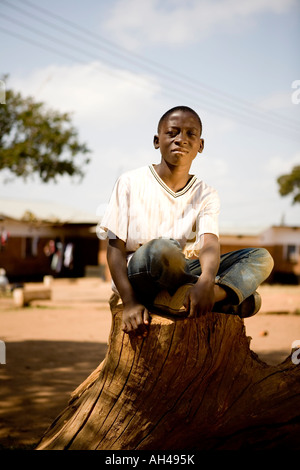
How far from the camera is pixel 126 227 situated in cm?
220

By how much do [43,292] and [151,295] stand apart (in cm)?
1116

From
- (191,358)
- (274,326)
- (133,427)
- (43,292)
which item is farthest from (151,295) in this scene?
(43,292)

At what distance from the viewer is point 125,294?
2004 millimetres

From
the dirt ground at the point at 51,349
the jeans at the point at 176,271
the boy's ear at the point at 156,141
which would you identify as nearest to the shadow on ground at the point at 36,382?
the dirt ground at the point at 51,349

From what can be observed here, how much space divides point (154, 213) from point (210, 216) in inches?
11.5

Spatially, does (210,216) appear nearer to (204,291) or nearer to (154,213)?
(154,213)

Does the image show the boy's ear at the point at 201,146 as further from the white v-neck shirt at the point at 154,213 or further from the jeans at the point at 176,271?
the jeans at the point at 176,271

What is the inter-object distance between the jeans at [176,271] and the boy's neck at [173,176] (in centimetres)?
43

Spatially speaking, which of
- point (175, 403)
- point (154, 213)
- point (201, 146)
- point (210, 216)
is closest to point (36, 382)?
point (175, 403)

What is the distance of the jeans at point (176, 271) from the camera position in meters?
1.95

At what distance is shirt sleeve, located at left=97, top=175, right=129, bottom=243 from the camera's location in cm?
219

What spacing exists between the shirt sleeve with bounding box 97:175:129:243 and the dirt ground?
5.61ft

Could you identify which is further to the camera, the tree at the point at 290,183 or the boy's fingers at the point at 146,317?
the tree at the point at 290,183
